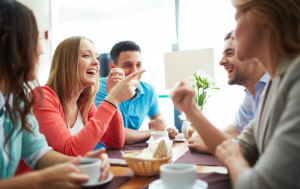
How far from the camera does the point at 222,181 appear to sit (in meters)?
0.78

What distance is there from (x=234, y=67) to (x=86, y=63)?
1.16m

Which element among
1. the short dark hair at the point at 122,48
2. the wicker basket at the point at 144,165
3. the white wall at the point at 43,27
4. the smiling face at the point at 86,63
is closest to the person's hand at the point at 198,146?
the wicker basket at the point at 144,165

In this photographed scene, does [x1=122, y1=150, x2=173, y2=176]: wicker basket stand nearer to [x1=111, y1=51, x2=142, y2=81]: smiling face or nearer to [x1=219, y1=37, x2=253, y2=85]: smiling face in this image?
[x1=219, y1=37, x2=253, y2=85]: smiling face

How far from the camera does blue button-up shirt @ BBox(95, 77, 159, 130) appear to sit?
2051 mm

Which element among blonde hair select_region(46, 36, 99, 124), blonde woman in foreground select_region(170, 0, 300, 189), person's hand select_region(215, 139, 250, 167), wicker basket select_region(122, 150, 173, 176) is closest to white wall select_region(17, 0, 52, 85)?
blonde hair select_region(46, 36, 99, 124)

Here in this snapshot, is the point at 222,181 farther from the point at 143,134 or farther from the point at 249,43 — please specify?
the point at 143,134

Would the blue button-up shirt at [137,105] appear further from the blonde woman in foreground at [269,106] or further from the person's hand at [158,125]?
the blonde woman in foreground at [269,106]

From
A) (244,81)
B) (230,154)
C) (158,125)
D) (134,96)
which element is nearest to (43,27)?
(134,96)

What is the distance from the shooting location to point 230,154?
29.6 inches

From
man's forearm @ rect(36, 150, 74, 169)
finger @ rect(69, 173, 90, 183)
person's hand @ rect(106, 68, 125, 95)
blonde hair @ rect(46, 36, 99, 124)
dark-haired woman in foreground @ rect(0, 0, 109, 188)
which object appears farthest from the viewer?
person's hand @ rect(106, 68, 125, 95)

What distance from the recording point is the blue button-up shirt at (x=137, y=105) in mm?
2051

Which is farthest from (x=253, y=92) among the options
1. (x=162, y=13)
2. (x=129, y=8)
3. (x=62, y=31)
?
(x=62, y=31)

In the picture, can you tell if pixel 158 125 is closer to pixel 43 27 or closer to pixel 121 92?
pixel 121 92

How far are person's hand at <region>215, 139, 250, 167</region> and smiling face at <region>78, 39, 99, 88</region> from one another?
0.98 metres
